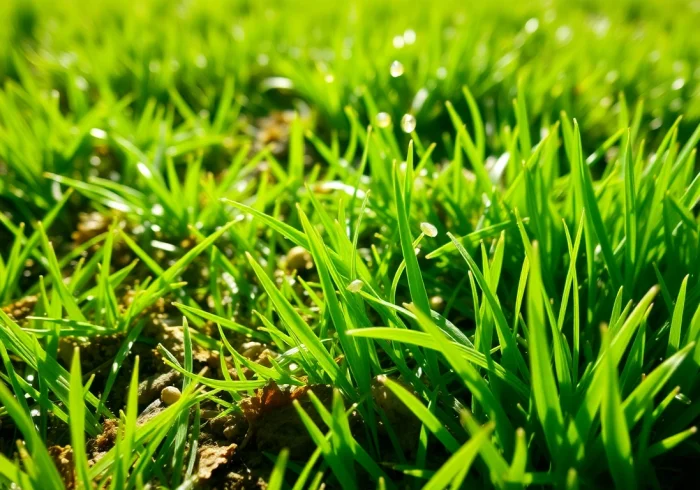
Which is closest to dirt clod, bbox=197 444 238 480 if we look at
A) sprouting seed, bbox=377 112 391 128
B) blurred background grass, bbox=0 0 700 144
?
sprouting seed, bbox=377 112 391 128

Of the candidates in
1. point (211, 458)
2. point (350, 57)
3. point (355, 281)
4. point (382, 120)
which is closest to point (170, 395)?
point (211, 458)

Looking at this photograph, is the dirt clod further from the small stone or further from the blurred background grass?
the blurred background grass

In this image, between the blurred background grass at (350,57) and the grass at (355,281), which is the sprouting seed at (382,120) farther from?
the blurred background grass at (350,57)

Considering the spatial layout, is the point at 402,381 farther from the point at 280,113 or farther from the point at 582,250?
the point at 280,113

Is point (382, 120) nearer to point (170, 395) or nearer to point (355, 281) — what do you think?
point (355, 281)

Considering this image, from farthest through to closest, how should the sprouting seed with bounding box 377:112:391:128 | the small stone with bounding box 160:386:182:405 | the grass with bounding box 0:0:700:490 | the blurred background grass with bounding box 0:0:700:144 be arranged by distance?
1. the blurred background grass with bounding box 0:0:700:144
2. the sprouting seed with bounding box 377:112:391:128
3. the small stone with bounding box 160:386:182:405
4. the grass with bounding box 0:0:700:490

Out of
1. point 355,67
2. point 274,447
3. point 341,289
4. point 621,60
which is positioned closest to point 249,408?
point 274,447
